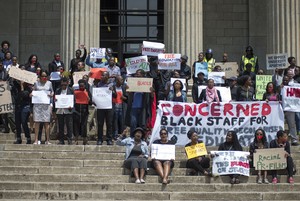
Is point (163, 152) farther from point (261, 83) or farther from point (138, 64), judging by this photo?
point (261, 83)

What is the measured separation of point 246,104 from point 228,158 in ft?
8.60

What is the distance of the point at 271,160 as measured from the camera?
16.5 meters

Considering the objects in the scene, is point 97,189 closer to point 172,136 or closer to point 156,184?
point 156,184

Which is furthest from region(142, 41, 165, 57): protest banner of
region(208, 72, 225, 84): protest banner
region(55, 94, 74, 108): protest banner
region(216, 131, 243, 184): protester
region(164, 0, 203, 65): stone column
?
region(216, 131, 243, 184): protester

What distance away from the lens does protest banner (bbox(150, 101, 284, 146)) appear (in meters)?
18.6

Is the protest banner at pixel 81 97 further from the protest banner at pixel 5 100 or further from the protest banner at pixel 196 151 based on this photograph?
the protest banner at pixel 196 151

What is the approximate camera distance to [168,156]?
54.5 ft

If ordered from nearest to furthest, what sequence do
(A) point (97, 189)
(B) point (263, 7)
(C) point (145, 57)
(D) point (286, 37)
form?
(A) point (97, 189) → (C) point (145, 57) → (D) point (286, 37) → (B) point (263, 7)

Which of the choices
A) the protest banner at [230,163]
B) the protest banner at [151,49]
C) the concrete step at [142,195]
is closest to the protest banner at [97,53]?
the protest banner at [151,49]

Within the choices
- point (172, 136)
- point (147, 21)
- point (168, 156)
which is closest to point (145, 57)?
point (172, 136)

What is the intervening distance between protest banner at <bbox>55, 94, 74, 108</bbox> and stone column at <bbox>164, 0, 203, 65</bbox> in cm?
517

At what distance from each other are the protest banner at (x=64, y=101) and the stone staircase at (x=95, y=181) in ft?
3.67

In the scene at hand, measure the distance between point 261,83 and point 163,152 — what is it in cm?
504

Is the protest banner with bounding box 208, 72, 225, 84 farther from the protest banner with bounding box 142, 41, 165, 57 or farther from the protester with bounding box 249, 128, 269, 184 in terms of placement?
the protester with bounding box 249, 128, 269, 184
